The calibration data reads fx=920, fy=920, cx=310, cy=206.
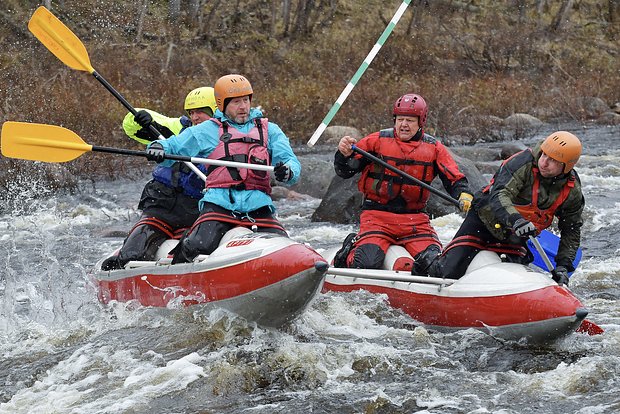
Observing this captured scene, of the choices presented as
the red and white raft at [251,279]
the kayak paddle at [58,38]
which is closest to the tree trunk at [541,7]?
the kayak paddle at [58,38]

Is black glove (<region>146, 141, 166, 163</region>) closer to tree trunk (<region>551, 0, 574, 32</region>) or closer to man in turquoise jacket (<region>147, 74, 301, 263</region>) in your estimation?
man in turquoise jacket (<region>147, 74, 301, 263</region>)

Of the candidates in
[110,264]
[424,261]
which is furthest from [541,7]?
[110,264]

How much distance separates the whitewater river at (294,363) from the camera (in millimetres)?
5074

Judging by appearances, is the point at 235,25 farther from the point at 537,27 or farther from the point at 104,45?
the point at 537,27

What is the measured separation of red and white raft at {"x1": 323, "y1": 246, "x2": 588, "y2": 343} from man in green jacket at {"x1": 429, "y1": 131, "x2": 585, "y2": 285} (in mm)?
144

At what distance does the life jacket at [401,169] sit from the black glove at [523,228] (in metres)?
1.44

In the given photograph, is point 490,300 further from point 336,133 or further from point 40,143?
point 336,133

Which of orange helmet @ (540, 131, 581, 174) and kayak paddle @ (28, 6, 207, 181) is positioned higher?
kayak paddle @ (28, 6, 207, 181)

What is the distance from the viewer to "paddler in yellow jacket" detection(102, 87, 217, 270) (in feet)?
23.6

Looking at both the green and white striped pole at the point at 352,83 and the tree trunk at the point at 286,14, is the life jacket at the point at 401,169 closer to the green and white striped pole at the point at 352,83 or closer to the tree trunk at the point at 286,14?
the green and white striped pole at the point at 352,83

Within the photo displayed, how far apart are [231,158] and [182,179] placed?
1076mm

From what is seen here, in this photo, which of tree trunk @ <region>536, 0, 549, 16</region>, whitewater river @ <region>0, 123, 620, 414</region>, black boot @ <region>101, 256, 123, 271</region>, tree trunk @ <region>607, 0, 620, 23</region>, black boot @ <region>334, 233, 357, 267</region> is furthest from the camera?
tree trunk @ <region>607, 0, 620, 23</region>

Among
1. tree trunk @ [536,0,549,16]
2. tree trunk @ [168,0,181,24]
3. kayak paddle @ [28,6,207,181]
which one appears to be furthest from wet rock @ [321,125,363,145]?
tree trunk @ [536,0,549,16]

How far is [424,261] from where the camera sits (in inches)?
262
